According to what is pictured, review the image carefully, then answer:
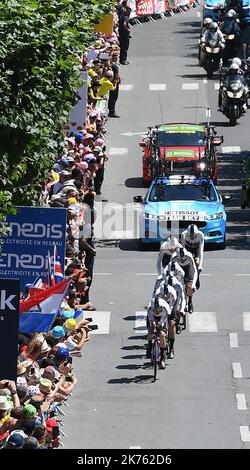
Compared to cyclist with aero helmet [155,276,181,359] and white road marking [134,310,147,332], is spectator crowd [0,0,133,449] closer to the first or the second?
white road marking [134,310,147,332]

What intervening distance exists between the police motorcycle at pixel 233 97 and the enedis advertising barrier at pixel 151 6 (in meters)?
14.6

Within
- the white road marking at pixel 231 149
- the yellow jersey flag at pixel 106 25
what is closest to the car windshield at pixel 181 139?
the white road marking at pixel 231 149

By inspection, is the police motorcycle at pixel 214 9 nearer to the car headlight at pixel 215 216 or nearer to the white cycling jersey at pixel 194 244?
the car headlight at pixel 215 216

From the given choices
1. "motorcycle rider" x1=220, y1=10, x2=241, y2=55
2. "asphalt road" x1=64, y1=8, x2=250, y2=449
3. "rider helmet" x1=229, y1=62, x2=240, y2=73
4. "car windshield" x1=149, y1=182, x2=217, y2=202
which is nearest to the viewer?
"asphalt road" x1=64, y1=8, x2=250, y2=449

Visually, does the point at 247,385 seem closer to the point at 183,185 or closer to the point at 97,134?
the point at 183,185

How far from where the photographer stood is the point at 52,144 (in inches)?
994

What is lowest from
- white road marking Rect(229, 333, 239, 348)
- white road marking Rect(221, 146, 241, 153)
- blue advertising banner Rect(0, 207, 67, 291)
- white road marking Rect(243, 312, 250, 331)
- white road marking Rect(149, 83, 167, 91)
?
white road marking Rect(149, 83, 167, 91)

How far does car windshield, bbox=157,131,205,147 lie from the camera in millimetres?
42803

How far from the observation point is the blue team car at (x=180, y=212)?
3703 cm

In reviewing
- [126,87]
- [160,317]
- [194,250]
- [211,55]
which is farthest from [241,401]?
Answer: [126,87]

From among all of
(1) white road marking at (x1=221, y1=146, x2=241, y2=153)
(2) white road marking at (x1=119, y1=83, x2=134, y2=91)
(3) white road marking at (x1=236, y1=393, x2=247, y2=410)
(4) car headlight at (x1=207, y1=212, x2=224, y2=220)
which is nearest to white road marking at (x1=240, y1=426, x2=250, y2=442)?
(3) white road marking at (x1=236, y1=393, x2=247, y2=410)

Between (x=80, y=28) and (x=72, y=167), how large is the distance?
134 inches

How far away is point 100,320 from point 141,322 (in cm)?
73

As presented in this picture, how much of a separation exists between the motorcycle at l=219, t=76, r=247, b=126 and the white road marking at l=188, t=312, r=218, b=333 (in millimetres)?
18417
